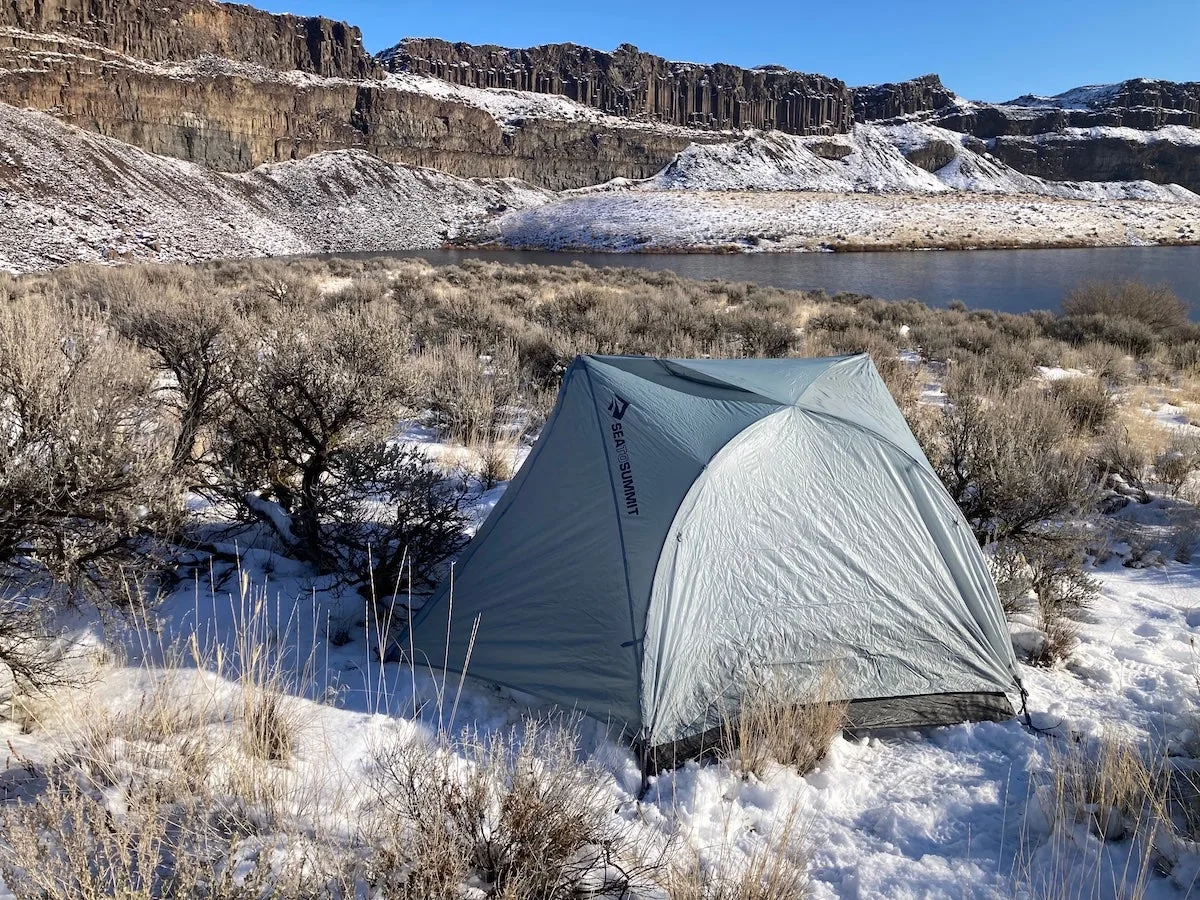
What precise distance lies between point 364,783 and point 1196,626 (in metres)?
4.21

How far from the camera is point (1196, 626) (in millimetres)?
3738

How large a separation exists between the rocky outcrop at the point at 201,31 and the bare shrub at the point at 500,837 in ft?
260

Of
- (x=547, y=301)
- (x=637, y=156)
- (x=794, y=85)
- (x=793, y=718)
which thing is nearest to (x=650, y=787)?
(x=793, y=718)

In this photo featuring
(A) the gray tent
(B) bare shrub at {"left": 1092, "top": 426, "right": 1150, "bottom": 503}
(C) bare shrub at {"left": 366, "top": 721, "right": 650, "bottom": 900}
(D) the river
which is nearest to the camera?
(C) bare shrub at {"left": 366, "top": 721, "right": 650, "bottom": 900}

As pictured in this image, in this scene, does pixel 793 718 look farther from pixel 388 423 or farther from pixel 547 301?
pixel 547 301

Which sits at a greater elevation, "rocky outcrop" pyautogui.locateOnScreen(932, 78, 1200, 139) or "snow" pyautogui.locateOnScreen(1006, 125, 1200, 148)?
"rocky outcrop" pyautogui.locateOnScreen(932, 78, 1200, 139)

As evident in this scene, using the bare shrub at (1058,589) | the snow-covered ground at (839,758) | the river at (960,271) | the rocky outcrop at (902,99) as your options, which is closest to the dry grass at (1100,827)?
the snow-covered ground at (839,758)

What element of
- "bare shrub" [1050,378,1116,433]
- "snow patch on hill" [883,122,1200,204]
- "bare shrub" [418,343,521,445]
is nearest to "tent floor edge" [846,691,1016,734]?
"bare shrub" [418,343,521,445]

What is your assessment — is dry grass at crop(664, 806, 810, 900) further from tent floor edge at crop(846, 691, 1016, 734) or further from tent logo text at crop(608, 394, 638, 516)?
tent logo text at crop(608, 394, 638, 516)

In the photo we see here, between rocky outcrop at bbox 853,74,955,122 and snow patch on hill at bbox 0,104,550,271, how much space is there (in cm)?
8459

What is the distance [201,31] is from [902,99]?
371 feet

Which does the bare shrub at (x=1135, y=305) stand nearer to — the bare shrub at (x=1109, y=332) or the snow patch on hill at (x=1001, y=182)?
the bare shrub at (x=1109, y=332)

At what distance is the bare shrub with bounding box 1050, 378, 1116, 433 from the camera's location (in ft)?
23.7

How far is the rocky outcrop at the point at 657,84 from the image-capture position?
108 m
